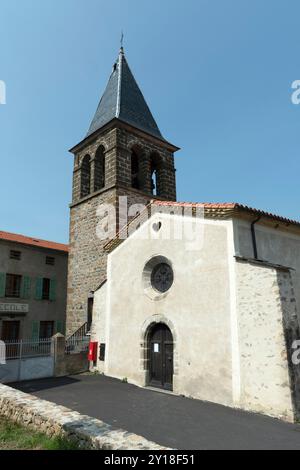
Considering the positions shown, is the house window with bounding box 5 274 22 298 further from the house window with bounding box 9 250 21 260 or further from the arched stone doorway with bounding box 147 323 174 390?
the arched stone doorway with bounding box 147 323 174 390

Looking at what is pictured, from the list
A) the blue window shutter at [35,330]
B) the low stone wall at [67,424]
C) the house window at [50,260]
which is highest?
the house window at [50,260]

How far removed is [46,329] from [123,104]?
15074 mm

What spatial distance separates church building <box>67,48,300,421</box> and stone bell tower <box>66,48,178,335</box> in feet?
0.39

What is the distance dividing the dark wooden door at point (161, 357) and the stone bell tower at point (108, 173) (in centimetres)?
521

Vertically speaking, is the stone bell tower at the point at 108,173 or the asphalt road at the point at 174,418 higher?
the stone bell tower at the point at 108,173

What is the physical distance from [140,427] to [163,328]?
171 inches

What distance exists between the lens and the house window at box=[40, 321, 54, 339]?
2109 cm

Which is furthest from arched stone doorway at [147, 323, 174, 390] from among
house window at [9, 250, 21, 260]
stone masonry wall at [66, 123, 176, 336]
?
house window at [9, 250, 21, 260]

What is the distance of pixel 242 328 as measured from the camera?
8.38 m

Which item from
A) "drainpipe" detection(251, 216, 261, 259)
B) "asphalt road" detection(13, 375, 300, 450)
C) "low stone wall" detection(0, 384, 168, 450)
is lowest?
"asphalt road" detection(13, 375, 300, 450)

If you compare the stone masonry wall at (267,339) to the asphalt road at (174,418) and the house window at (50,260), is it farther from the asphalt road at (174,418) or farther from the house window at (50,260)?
the house window at (50,260)

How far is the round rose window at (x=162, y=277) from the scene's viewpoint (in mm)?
11125

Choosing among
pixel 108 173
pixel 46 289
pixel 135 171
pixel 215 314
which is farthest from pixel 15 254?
pixel 215 314

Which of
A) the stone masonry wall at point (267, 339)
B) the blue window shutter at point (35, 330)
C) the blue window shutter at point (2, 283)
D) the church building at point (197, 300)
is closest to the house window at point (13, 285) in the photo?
the blue window shutter at point (2, 283)
